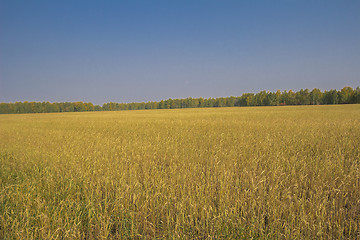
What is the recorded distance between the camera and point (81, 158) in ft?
17.2

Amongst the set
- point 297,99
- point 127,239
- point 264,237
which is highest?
point 297,99

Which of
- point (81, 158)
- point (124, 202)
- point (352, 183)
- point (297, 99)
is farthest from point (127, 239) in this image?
point (297, 99)

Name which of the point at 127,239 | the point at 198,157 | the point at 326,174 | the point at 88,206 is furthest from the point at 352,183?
the point at 88,206

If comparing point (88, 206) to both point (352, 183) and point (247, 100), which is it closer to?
point (352, 183)

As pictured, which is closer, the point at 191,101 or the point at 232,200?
the point at 232,200

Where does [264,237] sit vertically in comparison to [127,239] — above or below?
above

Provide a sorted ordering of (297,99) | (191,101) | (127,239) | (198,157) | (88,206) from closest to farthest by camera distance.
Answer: (127,239) < (88,206) < (198,157) < (297,99) < (191,101)

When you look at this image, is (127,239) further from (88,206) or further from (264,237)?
(264,237)

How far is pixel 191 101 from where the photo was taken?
455 ft

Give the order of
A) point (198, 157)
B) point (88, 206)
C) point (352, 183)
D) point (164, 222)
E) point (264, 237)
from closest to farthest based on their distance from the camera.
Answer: point (264, 237), point (164, 222), point (88, 206), point (352, 183), point (198, 157)

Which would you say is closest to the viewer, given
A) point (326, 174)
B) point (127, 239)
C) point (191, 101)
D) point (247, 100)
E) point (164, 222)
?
point (127, 239)

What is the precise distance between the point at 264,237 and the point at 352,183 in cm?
255

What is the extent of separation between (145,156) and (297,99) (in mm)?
118124

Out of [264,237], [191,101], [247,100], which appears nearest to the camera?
[264,237]
